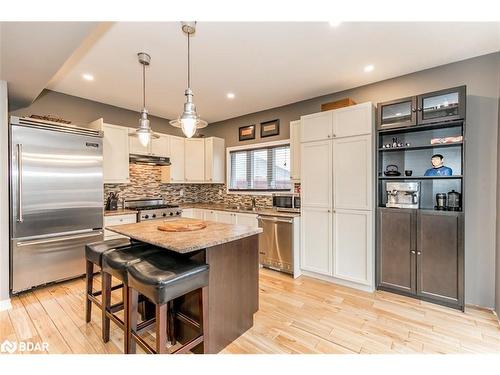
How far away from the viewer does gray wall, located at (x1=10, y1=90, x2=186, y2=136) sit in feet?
11.0

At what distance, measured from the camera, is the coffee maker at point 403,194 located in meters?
2.75

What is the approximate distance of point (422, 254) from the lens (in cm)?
263

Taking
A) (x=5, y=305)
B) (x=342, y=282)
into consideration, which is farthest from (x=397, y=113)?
(x=5, y=305)

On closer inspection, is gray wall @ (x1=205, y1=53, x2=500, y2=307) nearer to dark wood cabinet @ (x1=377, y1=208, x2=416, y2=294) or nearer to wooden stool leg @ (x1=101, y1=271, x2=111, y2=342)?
dark wood cabinet @ (x1=377, y1=208, x2=416, y2=294)

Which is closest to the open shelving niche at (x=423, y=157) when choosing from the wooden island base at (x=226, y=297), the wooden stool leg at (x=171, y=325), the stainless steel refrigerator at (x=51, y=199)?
the wooden island base at (x=226, y=297)

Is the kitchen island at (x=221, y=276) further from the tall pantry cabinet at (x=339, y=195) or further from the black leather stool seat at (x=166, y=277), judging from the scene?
the tall pantry cabinet at (x=339, y=195)

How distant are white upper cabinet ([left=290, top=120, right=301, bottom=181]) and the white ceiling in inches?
19.4

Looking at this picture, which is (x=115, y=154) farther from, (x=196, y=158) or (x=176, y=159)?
(x=196, y=158)

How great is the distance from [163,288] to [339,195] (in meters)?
2.40

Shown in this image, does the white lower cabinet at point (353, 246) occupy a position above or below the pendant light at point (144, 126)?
below

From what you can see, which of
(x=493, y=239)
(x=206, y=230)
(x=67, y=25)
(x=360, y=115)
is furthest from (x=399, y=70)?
(x=67, y=25)

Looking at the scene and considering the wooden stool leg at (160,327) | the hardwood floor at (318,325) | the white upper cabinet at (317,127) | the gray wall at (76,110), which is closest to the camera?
the wooden stool leg at (160,327)

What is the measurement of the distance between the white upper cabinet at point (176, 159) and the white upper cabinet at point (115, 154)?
872 millimetres
